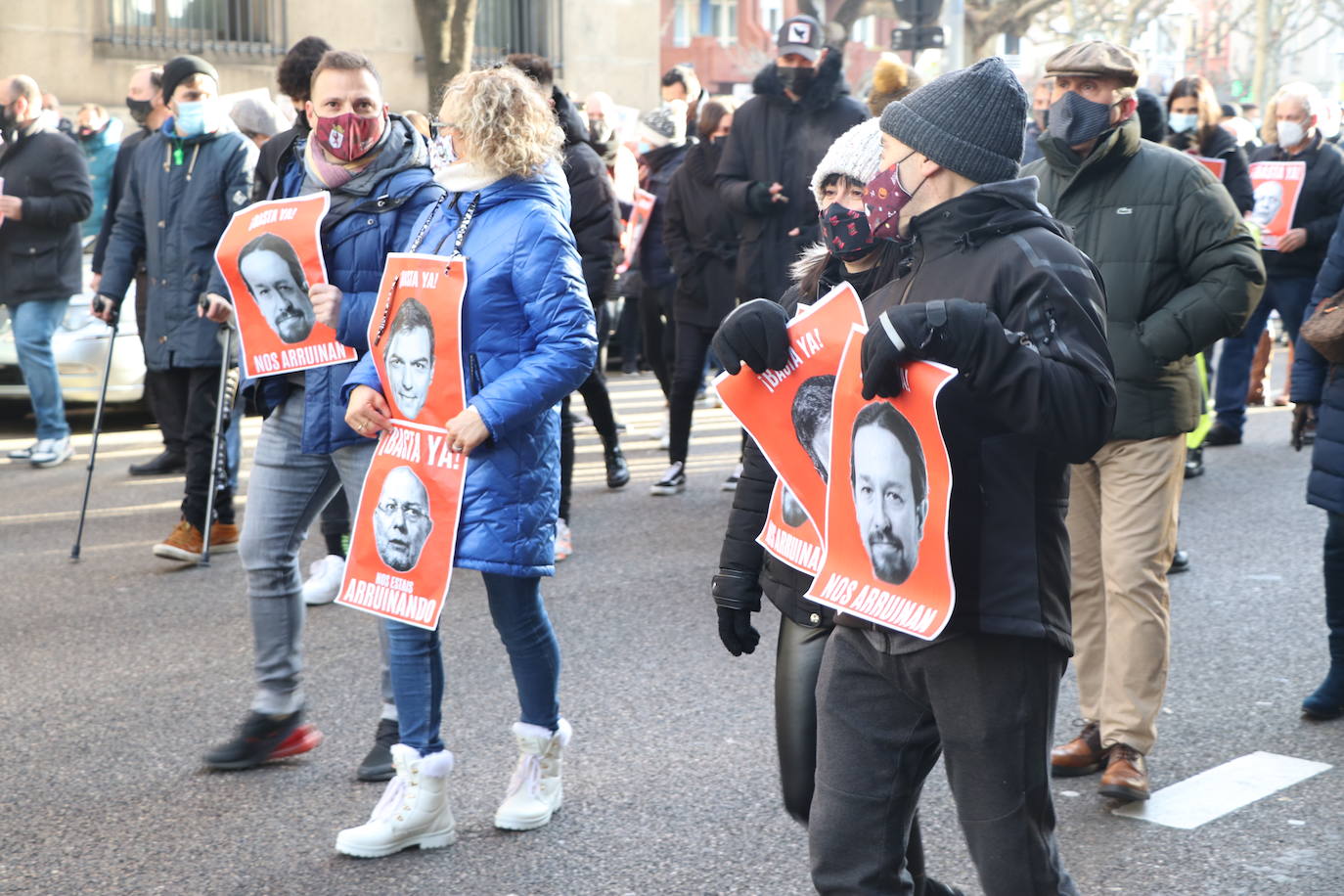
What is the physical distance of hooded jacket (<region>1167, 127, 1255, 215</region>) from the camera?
8930mm

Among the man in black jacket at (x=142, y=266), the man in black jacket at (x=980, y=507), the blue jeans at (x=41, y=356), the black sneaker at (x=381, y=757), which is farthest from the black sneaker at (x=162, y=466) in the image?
the man in black jacket at (x=980, y=507)

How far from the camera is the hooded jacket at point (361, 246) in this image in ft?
14.5

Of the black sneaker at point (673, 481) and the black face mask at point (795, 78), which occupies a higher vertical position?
the black face mask at point (795, 78)

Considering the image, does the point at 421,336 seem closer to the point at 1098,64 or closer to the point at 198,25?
the point at 1098,64

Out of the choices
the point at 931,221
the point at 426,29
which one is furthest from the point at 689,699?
the point at 426,29

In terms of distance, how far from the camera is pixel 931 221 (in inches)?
110

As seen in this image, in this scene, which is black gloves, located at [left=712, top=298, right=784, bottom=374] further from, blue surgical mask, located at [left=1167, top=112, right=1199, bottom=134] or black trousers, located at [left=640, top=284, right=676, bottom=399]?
blue surgical mask, located at [left=1167, top=112, right=1199, bottom=134]

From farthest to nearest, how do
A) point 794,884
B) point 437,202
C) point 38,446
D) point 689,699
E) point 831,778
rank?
1. point 38,446
2. point 689,699
3. point 437,202
4. point 794,884
5. point 831,778

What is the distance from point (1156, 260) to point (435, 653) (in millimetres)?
2268

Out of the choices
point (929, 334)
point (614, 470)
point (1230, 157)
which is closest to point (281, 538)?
point (929, 334)

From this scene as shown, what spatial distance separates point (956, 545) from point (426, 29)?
21113 millimetres

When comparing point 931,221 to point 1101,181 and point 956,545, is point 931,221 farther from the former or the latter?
point 1101,181

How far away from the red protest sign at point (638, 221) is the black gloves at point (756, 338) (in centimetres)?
722

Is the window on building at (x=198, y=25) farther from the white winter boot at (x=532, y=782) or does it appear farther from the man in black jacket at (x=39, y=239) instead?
the white winter boot at (x=532, y=782)
